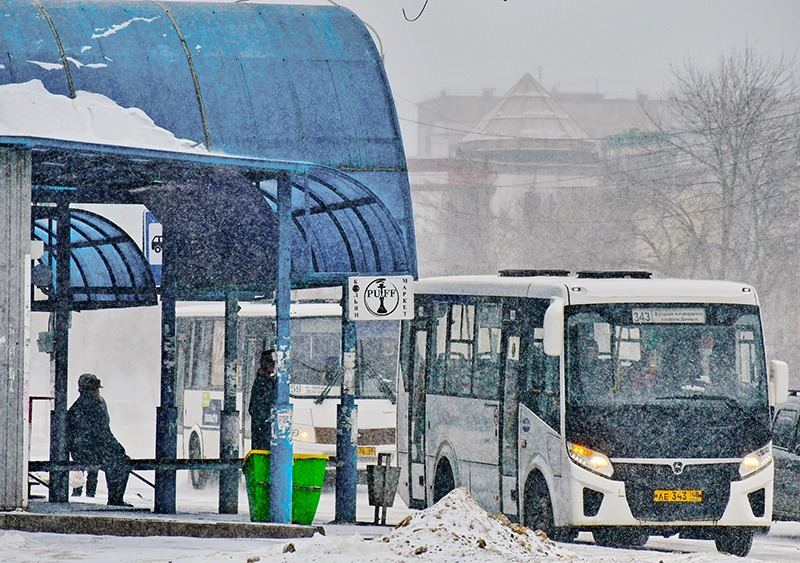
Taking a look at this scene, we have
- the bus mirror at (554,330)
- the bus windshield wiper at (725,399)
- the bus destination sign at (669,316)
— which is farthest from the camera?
the bus destination sign at (669,316)

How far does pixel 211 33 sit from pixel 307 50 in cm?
127

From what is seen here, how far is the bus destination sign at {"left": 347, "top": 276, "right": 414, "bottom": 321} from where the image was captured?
16250mm

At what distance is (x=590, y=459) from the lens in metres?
15.1

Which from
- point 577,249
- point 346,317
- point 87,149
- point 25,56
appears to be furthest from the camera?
point 577,249

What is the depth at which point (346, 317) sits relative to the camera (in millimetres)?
16562

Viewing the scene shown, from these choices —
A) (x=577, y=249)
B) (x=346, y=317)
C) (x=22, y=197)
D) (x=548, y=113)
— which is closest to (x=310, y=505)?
(x=346, y=317)

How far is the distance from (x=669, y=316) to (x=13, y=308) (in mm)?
6686

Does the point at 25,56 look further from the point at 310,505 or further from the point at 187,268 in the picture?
the point at 310,505

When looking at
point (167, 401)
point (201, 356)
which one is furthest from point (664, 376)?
point (201, 356)

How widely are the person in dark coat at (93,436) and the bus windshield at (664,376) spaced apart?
6.03 meters

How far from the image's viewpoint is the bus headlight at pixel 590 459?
15.0 m

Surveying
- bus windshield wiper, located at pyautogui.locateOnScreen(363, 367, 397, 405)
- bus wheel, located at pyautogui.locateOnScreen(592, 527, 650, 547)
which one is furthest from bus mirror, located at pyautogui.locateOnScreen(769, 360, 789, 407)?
bus windshield wiper, located at pyautogui.locateOnScreen(363, 367, 397, 405)

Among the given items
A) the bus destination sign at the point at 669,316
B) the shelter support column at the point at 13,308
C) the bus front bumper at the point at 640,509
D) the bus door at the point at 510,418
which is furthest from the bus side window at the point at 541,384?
the shelter support column at the point at 13,308

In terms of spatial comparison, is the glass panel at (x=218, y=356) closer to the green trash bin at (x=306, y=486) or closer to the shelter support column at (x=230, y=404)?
the shelter support column at (x=230, y=404)
